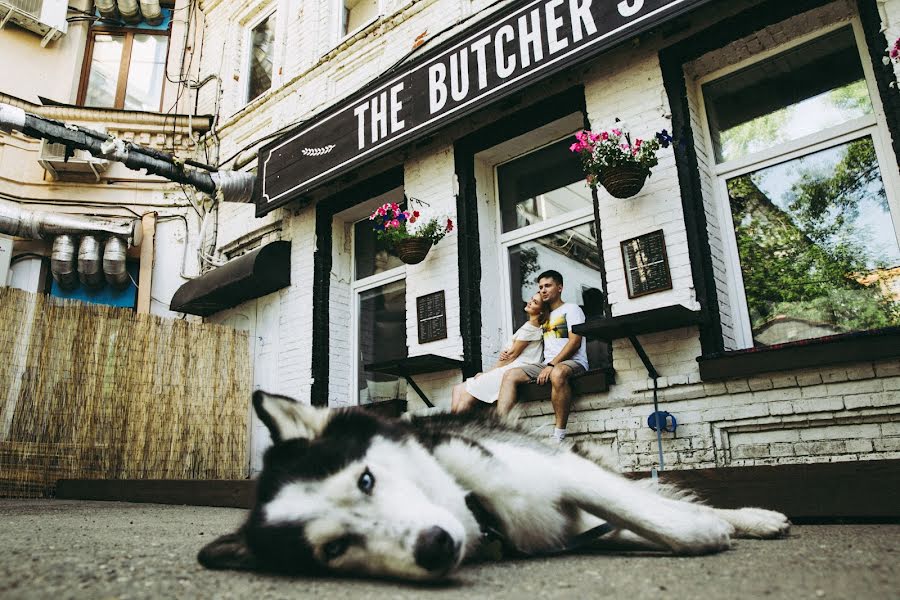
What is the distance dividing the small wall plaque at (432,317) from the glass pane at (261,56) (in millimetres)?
5222

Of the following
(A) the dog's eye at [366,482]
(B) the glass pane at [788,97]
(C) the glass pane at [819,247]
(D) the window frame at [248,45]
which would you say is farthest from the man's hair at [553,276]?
(D) the window frame at [248,45]

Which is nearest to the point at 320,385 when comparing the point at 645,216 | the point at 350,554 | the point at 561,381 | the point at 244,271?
the point at 244,271

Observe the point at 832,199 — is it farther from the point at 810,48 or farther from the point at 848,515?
the point at 848,515

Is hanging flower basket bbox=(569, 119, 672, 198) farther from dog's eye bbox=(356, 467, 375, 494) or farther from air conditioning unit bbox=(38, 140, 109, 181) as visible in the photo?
air conditioning unit bbox=(38, 140, 109, 181)

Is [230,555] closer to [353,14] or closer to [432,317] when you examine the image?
[432,317]

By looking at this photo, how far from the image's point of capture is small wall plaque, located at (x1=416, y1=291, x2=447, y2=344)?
559 cm

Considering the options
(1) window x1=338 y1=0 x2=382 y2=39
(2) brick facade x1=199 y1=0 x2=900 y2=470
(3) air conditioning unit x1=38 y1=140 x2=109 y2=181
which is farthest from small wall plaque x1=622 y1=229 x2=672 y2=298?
(3) air conditioning unit x1=38 y1=140 x2=109 y2=181

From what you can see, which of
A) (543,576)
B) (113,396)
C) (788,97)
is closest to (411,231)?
(788,97)

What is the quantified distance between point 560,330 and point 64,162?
8706 millimetres

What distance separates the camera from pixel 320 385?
666cm

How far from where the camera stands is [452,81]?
5527 mm

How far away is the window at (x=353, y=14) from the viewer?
7.66m

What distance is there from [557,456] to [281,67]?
26.7ft

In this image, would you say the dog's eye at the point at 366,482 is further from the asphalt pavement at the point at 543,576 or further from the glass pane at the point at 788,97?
the glass pane at the point at 788,97
